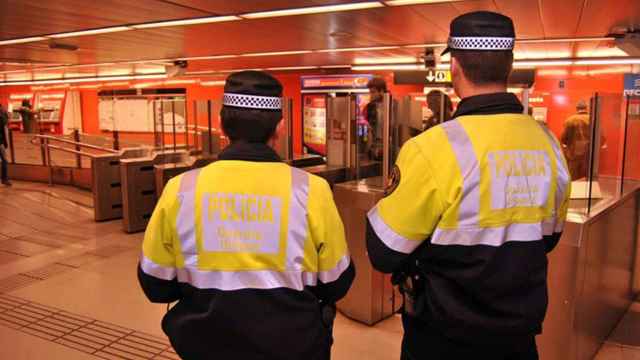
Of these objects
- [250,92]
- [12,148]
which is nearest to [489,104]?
[250,92]

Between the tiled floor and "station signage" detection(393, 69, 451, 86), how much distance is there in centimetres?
571

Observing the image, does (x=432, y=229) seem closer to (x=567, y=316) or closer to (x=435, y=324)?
(x=435, y=324)

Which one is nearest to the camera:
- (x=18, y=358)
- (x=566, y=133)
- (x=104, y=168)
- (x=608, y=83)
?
(x=18, y=358)

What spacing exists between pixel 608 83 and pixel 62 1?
828 cm

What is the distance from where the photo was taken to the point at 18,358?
3.13 m

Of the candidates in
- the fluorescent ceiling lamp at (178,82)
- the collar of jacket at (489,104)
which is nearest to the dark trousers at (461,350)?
the collar of jacket at (489,104)

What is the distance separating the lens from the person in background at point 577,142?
402 centimetres

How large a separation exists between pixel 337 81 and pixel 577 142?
6.83 metres

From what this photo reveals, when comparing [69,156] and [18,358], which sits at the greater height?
[69,156]

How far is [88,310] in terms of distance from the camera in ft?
12.8

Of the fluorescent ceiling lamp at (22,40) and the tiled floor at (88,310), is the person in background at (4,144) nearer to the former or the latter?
the fluorescent ceiling lamp at (22,40)

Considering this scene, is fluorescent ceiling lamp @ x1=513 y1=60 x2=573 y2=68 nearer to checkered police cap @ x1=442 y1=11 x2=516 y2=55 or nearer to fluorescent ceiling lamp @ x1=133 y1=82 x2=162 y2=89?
checkered police cap @ x1=442 y1=11 x2=516 y2=55

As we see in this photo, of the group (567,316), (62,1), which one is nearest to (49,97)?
(62,1)

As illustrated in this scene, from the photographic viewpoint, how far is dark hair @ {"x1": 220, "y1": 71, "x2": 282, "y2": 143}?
4.73 feet
